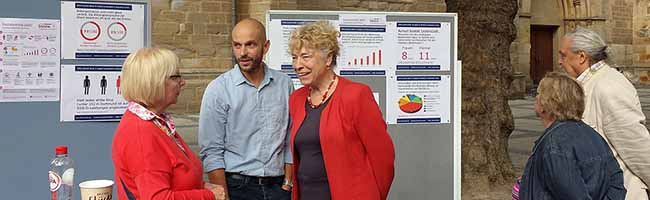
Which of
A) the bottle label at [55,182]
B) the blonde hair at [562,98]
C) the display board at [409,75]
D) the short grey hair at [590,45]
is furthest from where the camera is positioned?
the display board at [409,75]

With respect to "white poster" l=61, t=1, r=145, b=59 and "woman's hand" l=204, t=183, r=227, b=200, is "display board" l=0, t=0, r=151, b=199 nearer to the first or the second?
"white poster" l=61, t=1, r=145, b=59

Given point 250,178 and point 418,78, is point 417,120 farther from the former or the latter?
point 250,178

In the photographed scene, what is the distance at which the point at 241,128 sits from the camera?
392 cm

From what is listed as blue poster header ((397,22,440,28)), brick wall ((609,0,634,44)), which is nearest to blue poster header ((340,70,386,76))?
blue poster header ((397,22,440,28))

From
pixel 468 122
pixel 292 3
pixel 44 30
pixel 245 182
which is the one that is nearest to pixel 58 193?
pixel 245 182

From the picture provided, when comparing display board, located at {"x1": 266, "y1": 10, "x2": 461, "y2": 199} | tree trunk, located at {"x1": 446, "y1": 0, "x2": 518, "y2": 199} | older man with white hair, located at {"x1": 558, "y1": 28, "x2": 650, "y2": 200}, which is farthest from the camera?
tree trunk, located at {"x1": 446, "y1": 0, "x2": 518, "y2": 199}

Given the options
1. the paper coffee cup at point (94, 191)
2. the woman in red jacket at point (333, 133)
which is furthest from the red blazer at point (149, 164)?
the woman in red jacket at point (333, 133)

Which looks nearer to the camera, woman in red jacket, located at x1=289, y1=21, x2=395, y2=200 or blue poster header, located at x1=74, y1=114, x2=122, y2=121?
woman in red jacket, located at x1=289, y1=21, x2=395, y2=200

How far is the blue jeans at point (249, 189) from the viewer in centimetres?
394

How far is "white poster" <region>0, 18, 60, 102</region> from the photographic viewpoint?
13.6ft

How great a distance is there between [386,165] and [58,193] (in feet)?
4.55

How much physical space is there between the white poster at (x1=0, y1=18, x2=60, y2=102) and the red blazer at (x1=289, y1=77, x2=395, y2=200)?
146 cm

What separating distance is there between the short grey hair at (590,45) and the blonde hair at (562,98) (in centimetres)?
82

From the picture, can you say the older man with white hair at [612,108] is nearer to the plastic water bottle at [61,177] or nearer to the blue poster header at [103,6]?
the blue poster header at [103,6]
